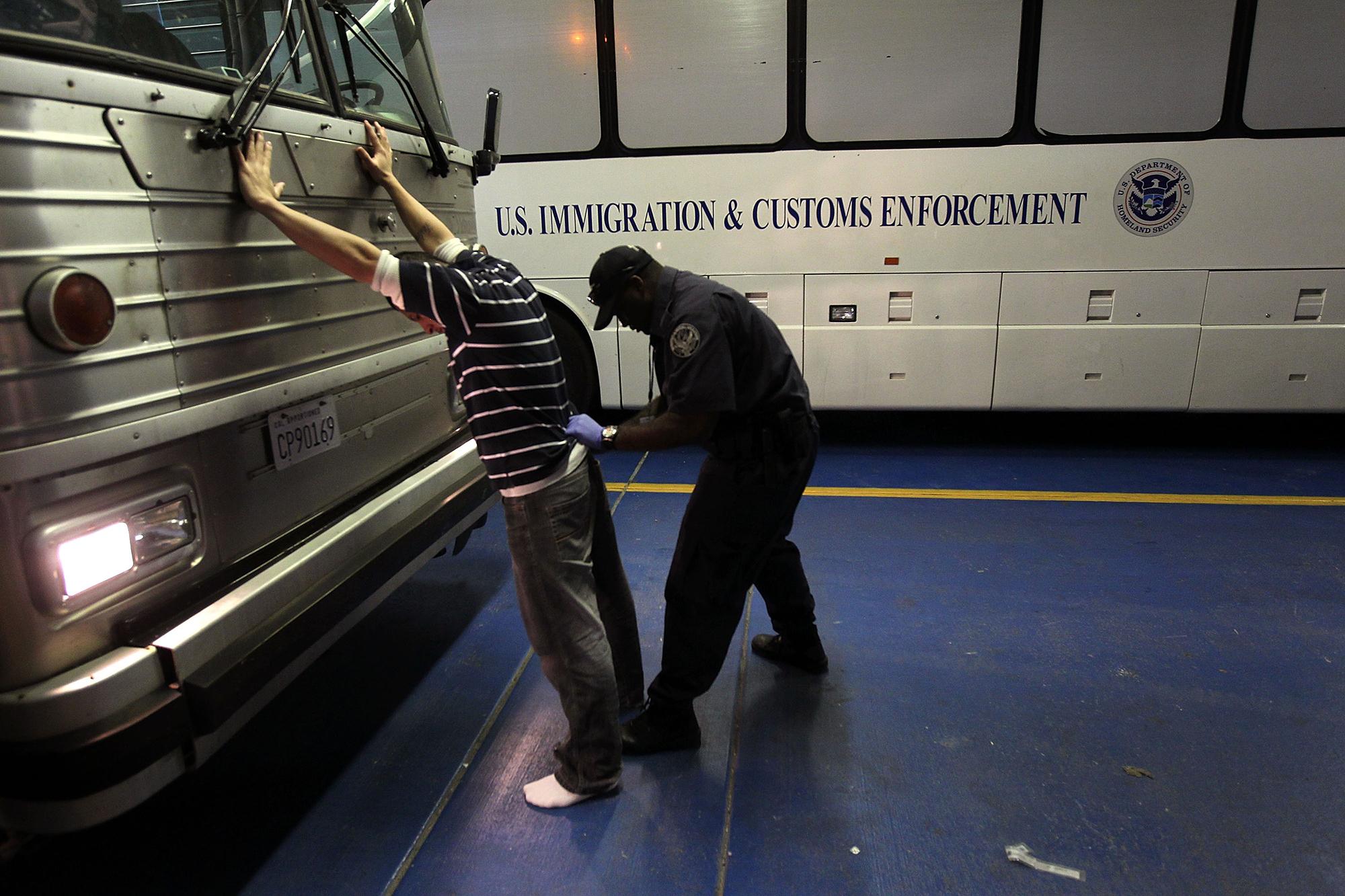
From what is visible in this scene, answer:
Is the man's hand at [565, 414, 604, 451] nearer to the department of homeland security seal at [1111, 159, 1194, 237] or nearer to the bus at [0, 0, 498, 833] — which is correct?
Result: the bus at [0, 0, 498, 833]

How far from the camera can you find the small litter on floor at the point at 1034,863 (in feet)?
7.34

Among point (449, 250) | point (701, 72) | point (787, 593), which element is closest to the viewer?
point (449, 250)

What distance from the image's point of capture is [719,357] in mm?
2371

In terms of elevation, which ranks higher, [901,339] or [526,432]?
[526,432]

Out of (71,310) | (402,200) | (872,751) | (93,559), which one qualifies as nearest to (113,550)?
(93,559)

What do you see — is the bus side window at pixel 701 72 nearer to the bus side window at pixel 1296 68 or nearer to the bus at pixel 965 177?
the bus at pixel 965 177

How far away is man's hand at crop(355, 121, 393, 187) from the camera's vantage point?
2.66 metres

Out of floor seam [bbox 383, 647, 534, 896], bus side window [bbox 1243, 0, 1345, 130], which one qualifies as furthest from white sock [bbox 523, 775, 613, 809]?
bus side window [bbox 1243, 0, 1345, 130]

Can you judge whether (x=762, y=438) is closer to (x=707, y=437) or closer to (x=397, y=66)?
(x=707, y=437)

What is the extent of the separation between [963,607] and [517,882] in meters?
2.29

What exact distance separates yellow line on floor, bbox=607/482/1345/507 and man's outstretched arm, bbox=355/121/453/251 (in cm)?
275

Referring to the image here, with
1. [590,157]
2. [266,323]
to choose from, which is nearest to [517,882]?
[266,323]

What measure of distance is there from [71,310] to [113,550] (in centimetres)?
52

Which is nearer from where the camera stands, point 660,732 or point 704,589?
point 704,589
